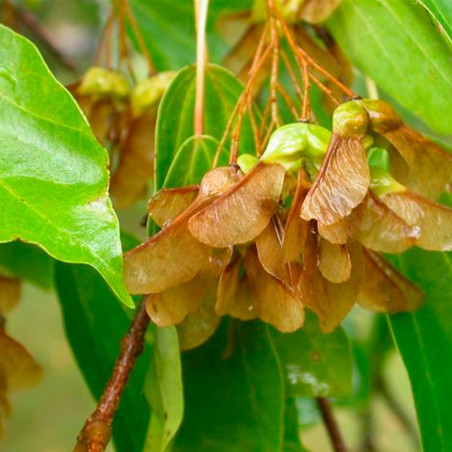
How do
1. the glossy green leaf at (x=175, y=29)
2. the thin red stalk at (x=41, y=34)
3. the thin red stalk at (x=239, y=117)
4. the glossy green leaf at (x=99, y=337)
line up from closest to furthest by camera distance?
the thin red stalk at (x=239, y=117)
the glossy green leaf at (x=99, y=337)
the glossy green leaf at (x=175, y=29)
the thin red stalk at (x=41, y=34)

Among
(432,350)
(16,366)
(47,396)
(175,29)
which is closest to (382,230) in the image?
(432,350)

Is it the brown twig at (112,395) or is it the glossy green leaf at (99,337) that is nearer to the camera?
the brown twig at (112,395)

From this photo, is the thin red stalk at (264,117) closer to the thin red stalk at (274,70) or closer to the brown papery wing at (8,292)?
the thin red stalk at (274,70)

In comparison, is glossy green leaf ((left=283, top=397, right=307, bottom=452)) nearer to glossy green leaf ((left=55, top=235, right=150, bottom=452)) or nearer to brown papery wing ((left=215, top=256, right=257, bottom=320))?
glossy green leaf ((left=55, top=235, right=150, bottom=452))

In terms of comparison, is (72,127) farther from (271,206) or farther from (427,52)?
(427,52)

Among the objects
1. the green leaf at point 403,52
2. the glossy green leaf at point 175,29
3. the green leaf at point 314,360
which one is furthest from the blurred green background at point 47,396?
the green leaf at point 403,52
